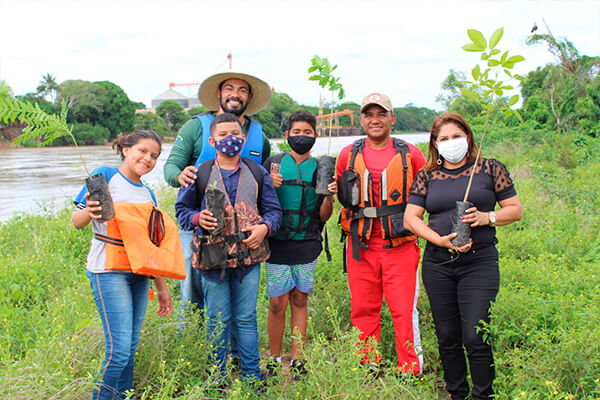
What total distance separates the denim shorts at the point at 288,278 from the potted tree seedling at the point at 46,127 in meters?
1.42

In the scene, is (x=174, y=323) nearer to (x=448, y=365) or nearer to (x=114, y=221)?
(x=114, y=221)

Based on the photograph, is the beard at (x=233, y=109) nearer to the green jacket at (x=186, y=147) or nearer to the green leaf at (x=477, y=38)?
the green jacket at (x=186, y=147)

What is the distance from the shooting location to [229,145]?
3461 millimetres

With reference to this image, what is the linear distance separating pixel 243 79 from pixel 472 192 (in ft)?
7.24

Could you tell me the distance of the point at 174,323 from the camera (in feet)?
12.5

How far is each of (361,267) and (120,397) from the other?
195 cm

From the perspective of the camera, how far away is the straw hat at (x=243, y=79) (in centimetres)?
414

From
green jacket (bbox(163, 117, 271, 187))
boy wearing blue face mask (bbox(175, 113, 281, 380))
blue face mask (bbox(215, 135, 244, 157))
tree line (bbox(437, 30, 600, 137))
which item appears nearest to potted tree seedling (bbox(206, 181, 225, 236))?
boy wearing blue face mask (bbox(175, 113, 281, 380))

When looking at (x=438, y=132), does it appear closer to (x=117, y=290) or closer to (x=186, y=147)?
(x=186, y=147)

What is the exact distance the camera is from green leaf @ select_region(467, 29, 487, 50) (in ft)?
9.30

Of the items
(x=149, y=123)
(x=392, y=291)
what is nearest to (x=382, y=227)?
(x=392, y=291)

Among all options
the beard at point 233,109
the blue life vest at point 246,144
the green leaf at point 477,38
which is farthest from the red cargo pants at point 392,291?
the green leaf at point 477,38

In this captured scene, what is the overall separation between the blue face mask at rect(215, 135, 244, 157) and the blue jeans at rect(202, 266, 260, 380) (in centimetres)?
88

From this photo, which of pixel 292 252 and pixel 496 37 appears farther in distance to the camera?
pixel 292 252
